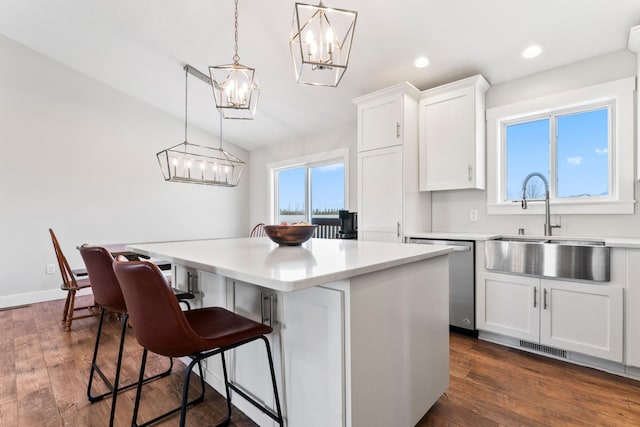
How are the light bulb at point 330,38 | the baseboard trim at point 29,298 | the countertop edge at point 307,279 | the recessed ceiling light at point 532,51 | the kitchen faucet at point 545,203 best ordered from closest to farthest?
the countertop edge at point 307,279 → the light bulb at point 330,38 → the recessed ceiling light at point 532,51 → the kitchen faucet at point 545,203 → the baseboard trim at point 29,298

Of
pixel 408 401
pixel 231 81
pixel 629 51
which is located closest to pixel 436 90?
pixel 629 51

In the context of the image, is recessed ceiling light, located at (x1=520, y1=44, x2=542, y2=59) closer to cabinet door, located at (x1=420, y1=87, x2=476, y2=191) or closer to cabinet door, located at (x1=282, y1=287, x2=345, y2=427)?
cabinet door, located at (x1=420, y1=87, x2=476, y2=191)

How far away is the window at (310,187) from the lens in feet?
15.1

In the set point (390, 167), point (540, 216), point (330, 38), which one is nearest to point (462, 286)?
point (540, 216)

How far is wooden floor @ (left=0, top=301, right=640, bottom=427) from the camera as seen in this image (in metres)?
1.65

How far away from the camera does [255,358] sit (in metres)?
1.52

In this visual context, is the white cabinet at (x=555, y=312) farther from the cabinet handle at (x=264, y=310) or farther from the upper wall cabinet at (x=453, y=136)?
the cabinet handle at (x=264, y=310)

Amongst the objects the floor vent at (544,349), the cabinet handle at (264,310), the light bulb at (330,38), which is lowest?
the floor vent at (544,349)

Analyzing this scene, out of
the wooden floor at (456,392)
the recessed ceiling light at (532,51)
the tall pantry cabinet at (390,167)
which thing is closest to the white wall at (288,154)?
the tall pantry cabinet at (390,167)

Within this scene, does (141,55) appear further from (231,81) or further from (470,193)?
(470,193)

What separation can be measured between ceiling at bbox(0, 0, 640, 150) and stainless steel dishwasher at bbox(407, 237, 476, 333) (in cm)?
169

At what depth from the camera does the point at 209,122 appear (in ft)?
17.0

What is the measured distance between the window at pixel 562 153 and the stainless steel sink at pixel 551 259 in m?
0.53

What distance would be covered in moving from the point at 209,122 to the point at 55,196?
2365 mm
